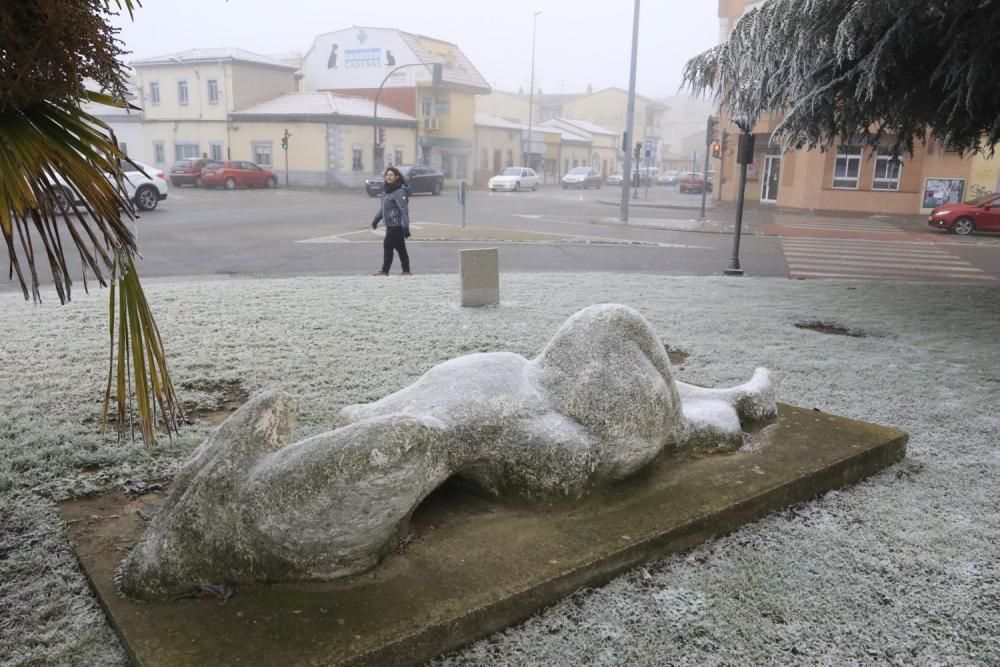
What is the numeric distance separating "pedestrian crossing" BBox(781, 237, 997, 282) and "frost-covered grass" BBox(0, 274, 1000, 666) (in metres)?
3.42

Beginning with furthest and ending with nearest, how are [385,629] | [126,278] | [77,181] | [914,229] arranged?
1. [914,229]
2. [385,629]
3. [126,278]
4. [77,181]

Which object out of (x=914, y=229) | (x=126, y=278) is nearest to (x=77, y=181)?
(x=126, y=278)

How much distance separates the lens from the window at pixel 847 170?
98.1ft

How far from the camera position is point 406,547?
2.88 meters

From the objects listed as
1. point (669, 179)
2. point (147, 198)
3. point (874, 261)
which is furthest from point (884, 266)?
point (669, 179)

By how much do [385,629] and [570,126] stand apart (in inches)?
2770

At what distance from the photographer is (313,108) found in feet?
132

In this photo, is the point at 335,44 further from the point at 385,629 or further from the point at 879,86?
the point at 385,629

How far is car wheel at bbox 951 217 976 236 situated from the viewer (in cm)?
2158

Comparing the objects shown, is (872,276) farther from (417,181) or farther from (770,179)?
(417,181)

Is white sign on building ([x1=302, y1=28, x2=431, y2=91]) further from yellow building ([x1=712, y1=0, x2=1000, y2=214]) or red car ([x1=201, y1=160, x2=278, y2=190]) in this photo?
yellow building ([x1=712, y1=0, x2=1000, y2=214])

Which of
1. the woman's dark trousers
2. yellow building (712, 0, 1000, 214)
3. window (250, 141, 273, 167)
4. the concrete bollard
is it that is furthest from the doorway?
the concrete bollard

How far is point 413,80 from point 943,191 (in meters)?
28.9

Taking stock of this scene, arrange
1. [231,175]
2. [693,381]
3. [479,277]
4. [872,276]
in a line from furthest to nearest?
[231,175]
[872,276]
[479,277]
[693,381]
